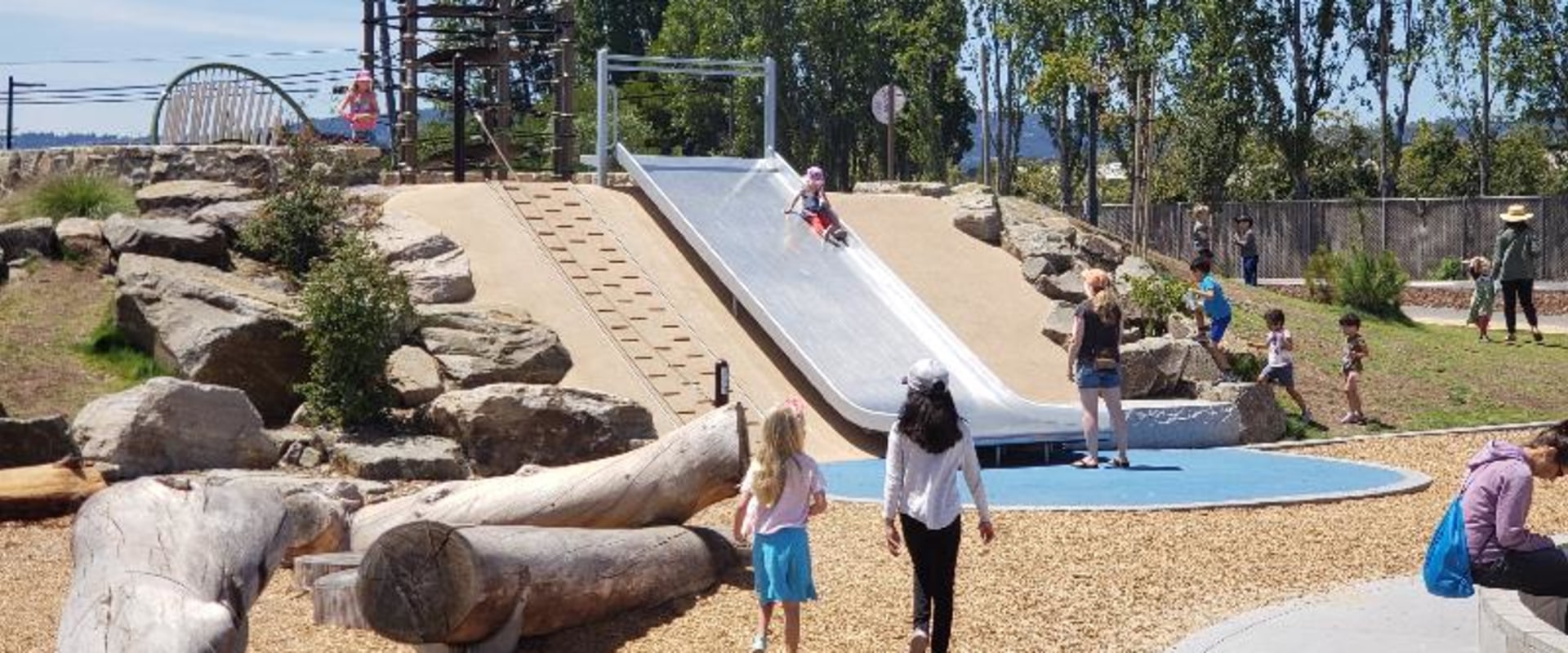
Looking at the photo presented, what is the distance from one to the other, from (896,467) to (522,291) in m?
10.8

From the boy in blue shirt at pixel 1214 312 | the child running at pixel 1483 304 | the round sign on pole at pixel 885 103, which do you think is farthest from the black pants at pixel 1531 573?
the round sign on pole at pixel 885 103

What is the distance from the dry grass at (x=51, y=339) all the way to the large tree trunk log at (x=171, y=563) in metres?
8.46

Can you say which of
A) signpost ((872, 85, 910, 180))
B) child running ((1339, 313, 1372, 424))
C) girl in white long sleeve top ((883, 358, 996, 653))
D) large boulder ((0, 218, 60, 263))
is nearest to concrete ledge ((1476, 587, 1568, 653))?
girl in white long sleeve top ((883, 358, 996, 653))

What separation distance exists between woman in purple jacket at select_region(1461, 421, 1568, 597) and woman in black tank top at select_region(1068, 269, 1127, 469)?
7.41 metres

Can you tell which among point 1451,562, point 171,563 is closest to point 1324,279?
point 1451,562

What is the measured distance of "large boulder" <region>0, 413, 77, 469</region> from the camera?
1415 centimetres

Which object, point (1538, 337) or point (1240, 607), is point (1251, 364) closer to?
point (1538, 337)

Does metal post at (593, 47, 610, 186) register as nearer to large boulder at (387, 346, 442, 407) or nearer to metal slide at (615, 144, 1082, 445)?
metal slide at (615, 144, 1082, 445)

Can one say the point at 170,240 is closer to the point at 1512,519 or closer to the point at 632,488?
the point at 632,488

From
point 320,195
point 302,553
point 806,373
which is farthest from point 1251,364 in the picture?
point 302,553

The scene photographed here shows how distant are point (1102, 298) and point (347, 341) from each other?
565 centimetres

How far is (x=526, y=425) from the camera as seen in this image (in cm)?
→ 1619

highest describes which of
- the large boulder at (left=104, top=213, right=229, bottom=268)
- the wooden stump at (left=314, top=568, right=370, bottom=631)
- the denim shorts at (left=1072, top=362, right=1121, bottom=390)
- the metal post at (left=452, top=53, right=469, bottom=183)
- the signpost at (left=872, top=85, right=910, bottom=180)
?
the signpost at (left=872, top=85, right=910, bottom=180)

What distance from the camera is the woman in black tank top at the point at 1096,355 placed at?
16.5 m
